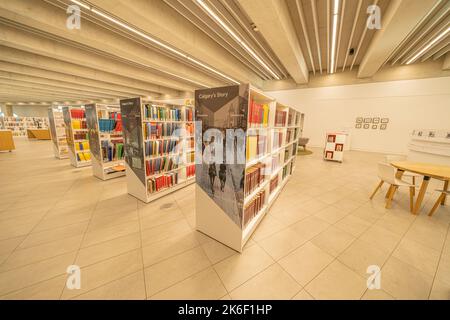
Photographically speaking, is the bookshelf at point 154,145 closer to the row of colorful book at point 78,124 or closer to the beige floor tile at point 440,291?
the row of colorful book at point 78,124

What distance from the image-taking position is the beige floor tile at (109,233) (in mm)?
2166

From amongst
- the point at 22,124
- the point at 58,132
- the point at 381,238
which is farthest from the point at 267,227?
the point at 22,124

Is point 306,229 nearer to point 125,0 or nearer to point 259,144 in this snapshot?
point 259,144

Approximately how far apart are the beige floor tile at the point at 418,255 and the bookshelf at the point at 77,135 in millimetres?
8255

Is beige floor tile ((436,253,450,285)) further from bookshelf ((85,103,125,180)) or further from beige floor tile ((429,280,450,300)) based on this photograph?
bookshelf ((85,103,125,180))

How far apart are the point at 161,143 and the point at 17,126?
2099cm

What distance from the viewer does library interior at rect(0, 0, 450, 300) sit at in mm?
1677

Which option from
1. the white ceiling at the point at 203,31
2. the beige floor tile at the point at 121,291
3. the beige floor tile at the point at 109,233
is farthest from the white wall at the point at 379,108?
the beige floor tile at the point at 121,291

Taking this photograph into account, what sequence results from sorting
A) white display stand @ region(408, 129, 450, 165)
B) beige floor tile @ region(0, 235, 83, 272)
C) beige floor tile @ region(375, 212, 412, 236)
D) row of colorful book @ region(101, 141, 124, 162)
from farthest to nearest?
white display stand @ region(408, 129, 450, 165) → row of colorful book @ region(101, 141, 124, 162) → beige floor tile @ region(375, 212, 412, 236) → beige floor tile @ region(0, 235, 83, 272)

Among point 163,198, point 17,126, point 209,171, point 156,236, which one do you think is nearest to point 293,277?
point 209,171

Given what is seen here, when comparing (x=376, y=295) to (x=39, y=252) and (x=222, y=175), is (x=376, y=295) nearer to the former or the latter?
(x=222, y=175)

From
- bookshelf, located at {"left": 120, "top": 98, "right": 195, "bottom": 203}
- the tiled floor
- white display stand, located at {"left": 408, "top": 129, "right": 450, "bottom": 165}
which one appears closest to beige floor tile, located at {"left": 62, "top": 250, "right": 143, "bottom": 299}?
the tiled floor

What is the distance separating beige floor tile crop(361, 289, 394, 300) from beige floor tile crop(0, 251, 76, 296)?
122 inches

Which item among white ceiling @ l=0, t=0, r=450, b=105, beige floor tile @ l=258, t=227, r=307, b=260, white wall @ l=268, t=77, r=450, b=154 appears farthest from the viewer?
white wall @ l=268, t=77, r=450, b=154
